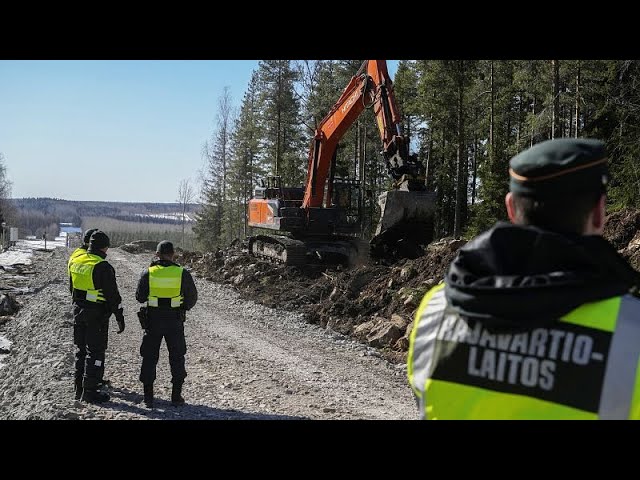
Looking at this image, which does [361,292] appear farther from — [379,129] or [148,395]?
[148,395]

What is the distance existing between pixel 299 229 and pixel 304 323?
580 centimetres

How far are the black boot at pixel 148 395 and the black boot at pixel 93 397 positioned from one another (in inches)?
21.2

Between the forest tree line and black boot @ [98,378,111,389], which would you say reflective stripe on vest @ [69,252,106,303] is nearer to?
black boot @ [98,378,111,389]

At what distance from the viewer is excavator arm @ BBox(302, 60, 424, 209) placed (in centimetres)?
1455

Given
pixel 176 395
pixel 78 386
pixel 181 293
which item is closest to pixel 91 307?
pixel 78 386

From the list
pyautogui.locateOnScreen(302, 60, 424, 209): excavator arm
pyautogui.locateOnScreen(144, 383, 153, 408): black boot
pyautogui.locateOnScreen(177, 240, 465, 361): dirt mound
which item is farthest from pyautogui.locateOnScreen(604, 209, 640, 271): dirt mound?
pyautogui.locateOnScreen(144, 383, 153, 408): black boot

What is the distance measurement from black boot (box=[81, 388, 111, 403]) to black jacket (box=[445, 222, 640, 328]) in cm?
662

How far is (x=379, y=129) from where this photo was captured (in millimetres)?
15852

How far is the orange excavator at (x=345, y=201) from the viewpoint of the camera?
14.7m
